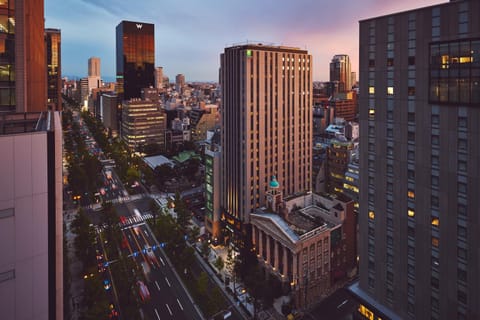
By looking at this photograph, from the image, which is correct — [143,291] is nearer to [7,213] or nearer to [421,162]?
[421,162]

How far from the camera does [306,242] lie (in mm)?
50625

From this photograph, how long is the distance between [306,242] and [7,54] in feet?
147

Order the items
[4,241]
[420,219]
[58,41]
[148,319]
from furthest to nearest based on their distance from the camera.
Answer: [58,41]
[148,319]
[420,219]
[4,241]

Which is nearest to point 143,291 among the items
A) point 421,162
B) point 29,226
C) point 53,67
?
point 29,226

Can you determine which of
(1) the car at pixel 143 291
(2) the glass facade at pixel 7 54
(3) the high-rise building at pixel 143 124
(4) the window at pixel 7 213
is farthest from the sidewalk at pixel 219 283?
(3) the high-rise building at pixel 143 124

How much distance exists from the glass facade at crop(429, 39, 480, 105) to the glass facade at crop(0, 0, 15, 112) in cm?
3821

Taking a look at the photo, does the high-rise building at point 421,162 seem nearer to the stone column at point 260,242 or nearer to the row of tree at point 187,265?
the stone column at point 260,242

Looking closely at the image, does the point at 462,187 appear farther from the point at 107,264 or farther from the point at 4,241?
the point at 107,264

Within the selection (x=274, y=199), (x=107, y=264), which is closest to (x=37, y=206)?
(x=274, y=199)

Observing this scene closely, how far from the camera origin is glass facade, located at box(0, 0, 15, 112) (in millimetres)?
21453

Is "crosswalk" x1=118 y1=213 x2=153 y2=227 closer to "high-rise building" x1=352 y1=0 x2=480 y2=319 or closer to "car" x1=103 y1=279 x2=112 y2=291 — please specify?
"car" x1=103 y1=279 x2=112 y2=291

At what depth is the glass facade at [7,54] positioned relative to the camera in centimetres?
2145

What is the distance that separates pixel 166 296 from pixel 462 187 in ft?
148

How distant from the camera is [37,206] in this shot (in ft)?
41.1
